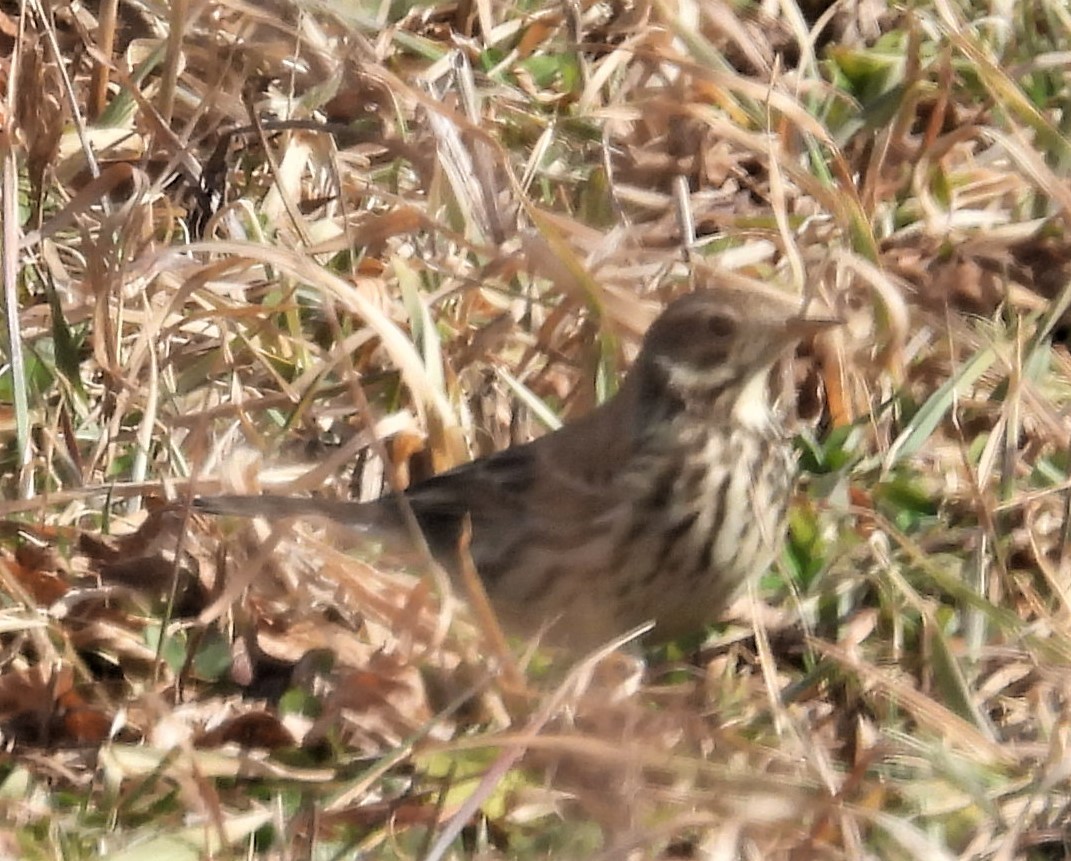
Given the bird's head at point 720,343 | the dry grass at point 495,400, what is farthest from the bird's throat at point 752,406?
the dry grass at point 495,400

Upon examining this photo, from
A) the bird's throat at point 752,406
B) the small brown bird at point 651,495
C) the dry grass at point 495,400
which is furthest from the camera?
the bird's throat at point 752,406

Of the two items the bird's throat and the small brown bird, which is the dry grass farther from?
the bird's throat

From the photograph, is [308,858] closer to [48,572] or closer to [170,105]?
[48,572]

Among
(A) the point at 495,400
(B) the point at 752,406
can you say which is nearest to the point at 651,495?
(B) the point at 752,406

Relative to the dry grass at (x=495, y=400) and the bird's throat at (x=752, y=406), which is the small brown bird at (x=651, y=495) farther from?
the dry grass at (x=495, y=400)

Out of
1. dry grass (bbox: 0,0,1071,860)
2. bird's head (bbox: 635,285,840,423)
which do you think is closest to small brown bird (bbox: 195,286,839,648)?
bird's head (bbox: 635,285,840,423)
